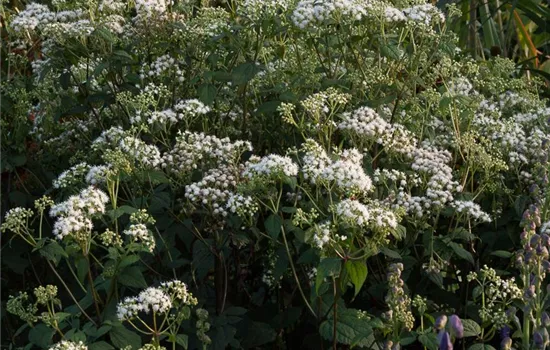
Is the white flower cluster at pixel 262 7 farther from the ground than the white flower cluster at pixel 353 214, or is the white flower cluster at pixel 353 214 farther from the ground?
the white flower cluster at pixel 262 7

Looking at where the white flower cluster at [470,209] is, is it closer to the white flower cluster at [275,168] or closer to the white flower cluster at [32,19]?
the white flower cluster at [275,168]

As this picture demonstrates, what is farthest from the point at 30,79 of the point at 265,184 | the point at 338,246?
the point at 338,246

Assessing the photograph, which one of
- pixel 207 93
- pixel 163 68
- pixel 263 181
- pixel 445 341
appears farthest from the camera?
pixel 163 68

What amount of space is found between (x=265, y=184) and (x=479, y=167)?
1.17 m

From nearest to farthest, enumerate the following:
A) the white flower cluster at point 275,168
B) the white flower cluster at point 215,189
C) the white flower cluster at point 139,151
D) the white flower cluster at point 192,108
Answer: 1. the white flower cluster at point 275,168
2. the white flower cluster at point 215,189
3. the white flower cluster at point 139,151
4. the white flower cluster at point 192,108

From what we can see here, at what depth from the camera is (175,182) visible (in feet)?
12.3

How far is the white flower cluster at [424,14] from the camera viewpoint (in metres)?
3.97

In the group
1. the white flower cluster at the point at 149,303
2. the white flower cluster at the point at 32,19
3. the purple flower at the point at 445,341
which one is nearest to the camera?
the purple flower at the point at 445,341

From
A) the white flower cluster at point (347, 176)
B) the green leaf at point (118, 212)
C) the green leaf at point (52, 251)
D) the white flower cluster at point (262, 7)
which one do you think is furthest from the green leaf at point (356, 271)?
→ the white flower cluster at point (262, 7)

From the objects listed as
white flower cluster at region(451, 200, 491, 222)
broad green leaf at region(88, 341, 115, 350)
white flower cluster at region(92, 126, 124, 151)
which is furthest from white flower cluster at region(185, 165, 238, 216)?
white flower cluster at region(451, 200, 491, 222)

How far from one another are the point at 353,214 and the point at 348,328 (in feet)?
1.68

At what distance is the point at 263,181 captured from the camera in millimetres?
3268

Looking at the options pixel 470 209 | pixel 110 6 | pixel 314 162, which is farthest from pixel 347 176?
pixel 110 6

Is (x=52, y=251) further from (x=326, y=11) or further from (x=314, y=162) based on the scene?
(x=326, y=11)
